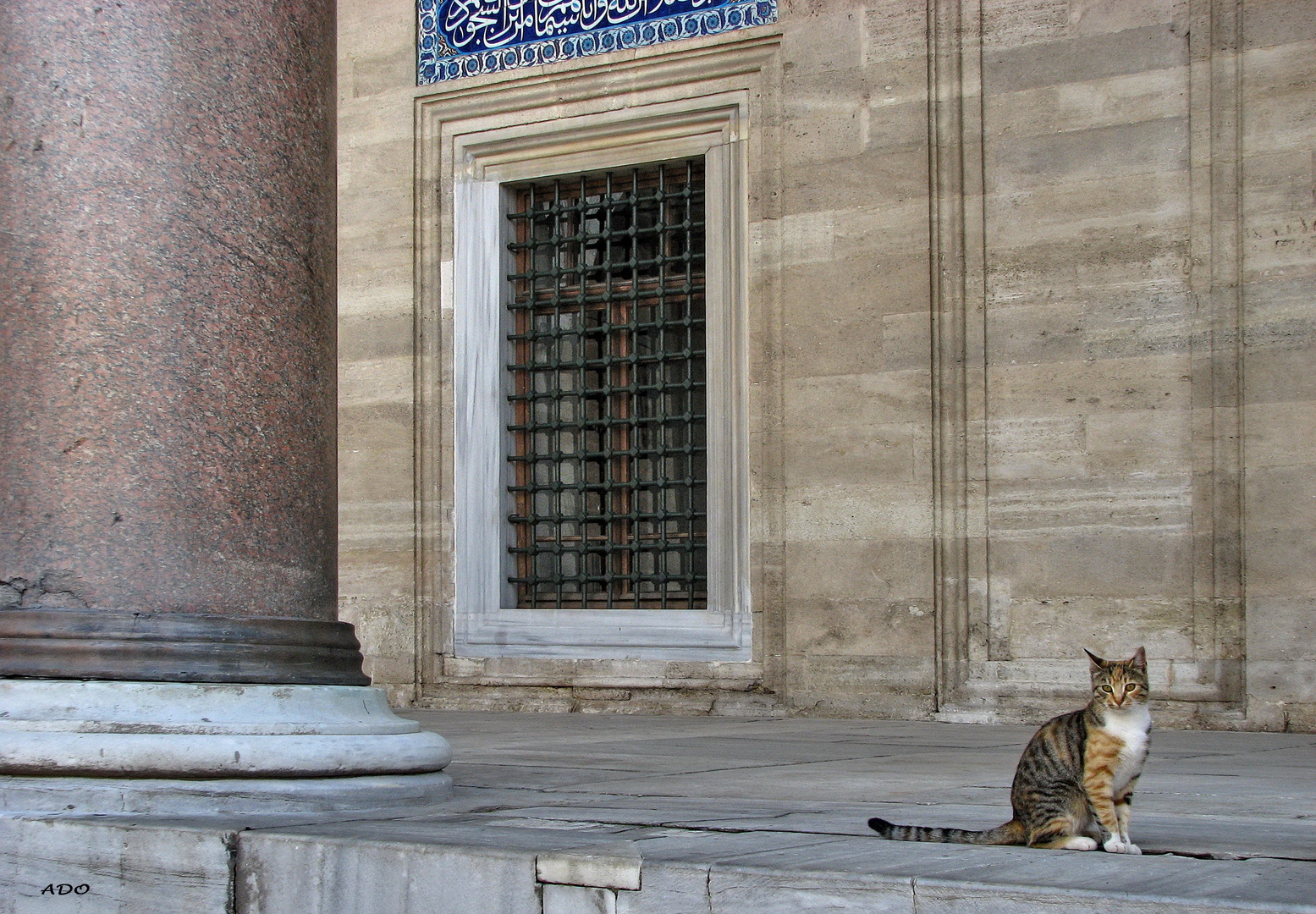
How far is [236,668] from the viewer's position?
425 centimetres

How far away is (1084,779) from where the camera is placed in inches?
135

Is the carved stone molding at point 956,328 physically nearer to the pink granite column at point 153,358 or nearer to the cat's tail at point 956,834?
the pink granite column at point 153,358

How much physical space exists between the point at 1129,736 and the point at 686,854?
1032 millimetres

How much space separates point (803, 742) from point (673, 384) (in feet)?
11.7

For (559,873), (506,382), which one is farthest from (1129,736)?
(506,382)

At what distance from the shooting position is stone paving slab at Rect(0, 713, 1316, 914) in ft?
9.41

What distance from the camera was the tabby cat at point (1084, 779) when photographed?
339 cm

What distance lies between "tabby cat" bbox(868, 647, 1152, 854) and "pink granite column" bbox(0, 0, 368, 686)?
6.12 ft

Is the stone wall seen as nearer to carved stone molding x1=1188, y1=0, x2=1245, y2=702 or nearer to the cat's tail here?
carved stone molding x1=1188, y1=0, x2=1245, y2=702

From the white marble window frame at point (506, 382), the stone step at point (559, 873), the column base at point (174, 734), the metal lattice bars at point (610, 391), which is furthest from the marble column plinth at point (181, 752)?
the metal lattice bars at point (610, 391)

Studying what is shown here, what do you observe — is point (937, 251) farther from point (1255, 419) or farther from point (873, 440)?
point (1255, 419)

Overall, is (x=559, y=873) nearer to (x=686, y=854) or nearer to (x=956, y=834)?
(x=686, y=854)

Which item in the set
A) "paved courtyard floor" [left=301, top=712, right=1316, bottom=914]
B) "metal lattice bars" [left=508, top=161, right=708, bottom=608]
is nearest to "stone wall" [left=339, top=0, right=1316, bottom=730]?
"metal lattice bars" [left=508, top=161, right=708, bottom=608]

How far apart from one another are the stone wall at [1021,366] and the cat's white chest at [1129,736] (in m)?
5.27
